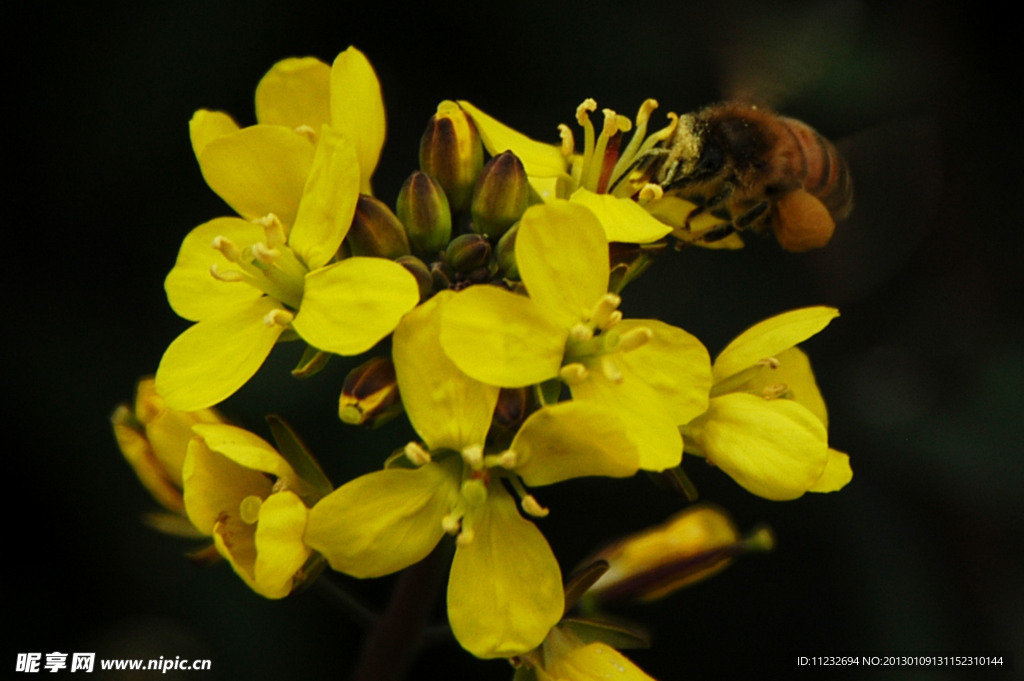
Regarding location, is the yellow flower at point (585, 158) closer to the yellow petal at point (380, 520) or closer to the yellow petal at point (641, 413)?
the yellow petal at point (641, 413)

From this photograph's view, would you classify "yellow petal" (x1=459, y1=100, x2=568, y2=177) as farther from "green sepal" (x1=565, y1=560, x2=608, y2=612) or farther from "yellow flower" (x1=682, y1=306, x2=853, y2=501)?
"green sepal" (x1=565, y1=560, x2=608, y2=612)

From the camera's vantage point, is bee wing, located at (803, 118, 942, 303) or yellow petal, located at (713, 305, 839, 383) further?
bee wing, located at (803, 118, 942, 303)

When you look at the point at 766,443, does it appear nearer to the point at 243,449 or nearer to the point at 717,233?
the point at 717,233

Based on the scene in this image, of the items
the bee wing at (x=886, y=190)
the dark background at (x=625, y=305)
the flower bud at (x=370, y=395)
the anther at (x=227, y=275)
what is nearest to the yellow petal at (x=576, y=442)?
the flower bud at (x=370, y=395)

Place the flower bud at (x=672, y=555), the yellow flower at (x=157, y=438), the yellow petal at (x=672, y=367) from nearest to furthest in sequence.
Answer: the yellow petal at (x=672, y=367)
the yellow flower at (x=157, y=438)
the flower bud at (x=672, y=555)

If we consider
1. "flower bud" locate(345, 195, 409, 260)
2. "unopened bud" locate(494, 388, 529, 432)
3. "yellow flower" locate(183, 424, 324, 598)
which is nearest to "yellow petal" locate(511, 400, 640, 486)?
"unopened bud" locate(494, 388, 529, 432)

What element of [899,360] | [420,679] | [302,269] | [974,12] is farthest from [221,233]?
[974,12]
